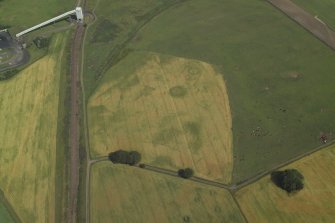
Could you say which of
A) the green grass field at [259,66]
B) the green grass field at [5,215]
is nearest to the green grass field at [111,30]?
the green grass field at [259,66]

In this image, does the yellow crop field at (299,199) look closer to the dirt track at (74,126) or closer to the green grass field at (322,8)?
the dirt track at (74,126)

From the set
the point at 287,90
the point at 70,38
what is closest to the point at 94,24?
the point at 70,38

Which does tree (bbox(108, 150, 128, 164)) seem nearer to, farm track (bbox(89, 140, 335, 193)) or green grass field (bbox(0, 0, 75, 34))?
farm track (bbox(89, 140, 335, 193))

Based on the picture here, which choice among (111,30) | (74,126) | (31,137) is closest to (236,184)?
(74,126)

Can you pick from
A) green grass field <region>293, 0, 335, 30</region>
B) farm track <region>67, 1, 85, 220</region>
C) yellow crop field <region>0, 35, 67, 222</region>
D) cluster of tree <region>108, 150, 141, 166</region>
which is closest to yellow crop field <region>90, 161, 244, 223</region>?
cluster of tree <region>108, 150, 141, 166</region>

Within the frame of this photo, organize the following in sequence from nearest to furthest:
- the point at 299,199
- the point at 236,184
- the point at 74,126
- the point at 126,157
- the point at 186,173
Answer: the point at 299,199, the point at 236,184, the point at 186,173, the point at 126,157, the point at 74,126

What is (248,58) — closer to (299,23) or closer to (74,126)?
(299,23)
